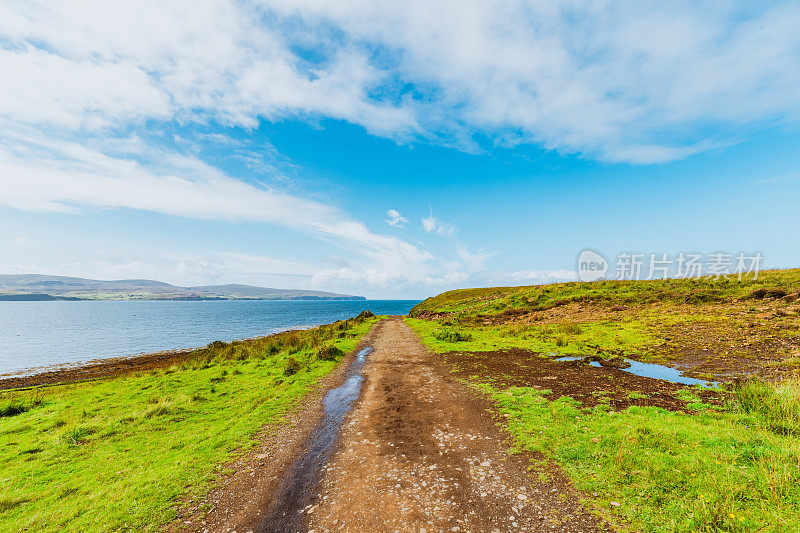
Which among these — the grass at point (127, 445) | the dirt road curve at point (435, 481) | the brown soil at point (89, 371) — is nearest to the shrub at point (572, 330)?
the dirt road curve at point (435, 481)

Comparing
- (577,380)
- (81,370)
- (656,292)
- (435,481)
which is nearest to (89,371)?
(81,370)

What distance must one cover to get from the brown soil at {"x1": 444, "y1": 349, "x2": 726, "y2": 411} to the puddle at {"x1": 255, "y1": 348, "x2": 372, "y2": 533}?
8414mm

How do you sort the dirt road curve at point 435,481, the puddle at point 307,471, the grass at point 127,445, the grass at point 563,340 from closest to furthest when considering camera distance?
1. the dirt road curve at point 435,481
2. the puddle at point 307,471
3. the grass at point 127,445
4. the grass at point 563,340

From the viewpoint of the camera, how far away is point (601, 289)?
5653cm

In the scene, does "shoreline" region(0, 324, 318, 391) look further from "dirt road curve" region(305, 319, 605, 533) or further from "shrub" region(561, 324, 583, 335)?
"shrub" region(561, 324, 583, 335)

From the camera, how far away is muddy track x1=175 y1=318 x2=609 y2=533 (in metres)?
7.02

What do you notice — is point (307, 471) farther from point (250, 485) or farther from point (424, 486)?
point (424, 486)

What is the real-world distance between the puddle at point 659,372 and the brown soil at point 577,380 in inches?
34.8

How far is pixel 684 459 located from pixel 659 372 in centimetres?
1240

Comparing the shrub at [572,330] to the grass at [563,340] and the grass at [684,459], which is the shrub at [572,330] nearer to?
the grass at [563,340]

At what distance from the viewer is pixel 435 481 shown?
335 inches

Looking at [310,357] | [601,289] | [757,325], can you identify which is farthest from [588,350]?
[601,289]

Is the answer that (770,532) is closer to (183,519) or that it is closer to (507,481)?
(507,481)

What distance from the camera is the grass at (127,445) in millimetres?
7910
